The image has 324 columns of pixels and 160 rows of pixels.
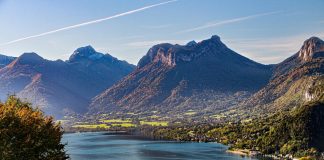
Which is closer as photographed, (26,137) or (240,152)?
(26,137)

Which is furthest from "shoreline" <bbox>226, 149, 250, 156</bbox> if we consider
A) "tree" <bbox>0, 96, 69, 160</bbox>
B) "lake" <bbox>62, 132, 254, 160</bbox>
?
"tree" <bbox>0, 96, 69, 160</bbox>

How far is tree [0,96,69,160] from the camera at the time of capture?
139 ft

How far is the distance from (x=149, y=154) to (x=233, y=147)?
34009 millimetres

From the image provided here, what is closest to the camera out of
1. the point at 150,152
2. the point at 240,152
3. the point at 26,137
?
the point at 26,137

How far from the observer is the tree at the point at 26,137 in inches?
1666

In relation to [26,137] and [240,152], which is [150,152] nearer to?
[240,152]

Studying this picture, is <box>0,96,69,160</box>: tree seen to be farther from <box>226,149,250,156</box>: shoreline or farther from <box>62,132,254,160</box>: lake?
<box>226,149,250,156</box>: shoreline

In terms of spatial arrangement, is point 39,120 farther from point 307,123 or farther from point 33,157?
point 307,123

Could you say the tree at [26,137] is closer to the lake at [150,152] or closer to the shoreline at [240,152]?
the lake at [150,152]

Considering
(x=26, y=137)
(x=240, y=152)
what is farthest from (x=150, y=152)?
(x=26, y=137)

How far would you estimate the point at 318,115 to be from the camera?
6590 inches

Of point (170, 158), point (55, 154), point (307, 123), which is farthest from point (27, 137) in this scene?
point (307, 123)

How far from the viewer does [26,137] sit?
4409 cm

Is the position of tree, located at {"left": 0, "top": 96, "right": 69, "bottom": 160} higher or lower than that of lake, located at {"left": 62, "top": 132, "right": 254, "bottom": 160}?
higher
